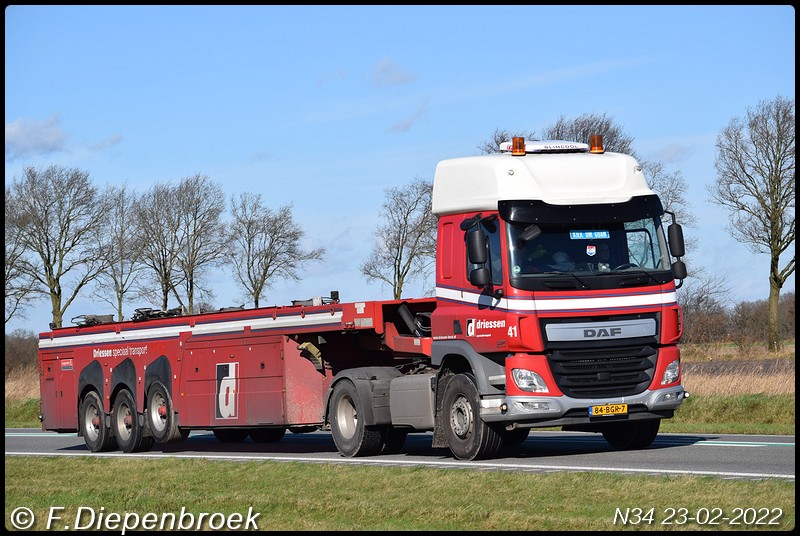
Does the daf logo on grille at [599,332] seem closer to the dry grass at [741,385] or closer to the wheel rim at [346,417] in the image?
the wheel rim at [346,417]

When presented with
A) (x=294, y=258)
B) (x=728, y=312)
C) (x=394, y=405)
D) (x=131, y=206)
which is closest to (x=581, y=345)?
(x=394, y=405)

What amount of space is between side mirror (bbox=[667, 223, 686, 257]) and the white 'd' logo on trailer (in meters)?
7.41

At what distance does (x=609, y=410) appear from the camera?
53.2ft

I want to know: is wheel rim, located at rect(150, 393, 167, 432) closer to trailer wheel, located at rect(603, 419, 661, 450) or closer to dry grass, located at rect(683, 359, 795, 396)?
trailer wheel, located at rect(603, 419, 661, 450)

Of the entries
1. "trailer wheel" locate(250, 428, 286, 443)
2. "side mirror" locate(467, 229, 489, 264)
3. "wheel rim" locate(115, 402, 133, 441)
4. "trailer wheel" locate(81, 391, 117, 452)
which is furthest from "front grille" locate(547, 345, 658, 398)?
"trailer wheel" locate(81, 391, 117, 452)

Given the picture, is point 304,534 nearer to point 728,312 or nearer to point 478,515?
point 478,515

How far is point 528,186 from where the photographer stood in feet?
54.1

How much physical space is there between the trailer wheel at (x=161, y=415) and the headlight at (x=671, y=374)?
8994 millimetres

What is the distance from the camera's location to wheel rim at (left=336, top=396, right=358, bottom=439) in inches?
741

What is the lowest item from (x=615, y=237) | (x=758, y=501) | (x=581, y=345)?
(x=758, y=501)

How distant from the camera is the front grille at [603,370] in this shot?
16078 millimetres

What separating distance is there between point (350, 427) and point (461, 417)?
2.42 meters

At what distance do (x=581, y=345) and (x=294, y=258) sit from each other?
44.3 meters

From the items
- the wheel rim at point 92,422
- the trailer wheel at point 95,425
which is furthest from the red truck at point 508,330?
the wheel rim at point 92,422
